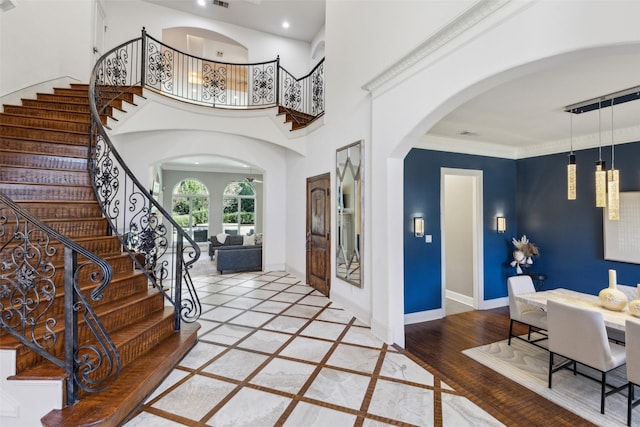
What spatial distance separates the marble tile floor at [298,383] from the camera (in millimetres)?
2045

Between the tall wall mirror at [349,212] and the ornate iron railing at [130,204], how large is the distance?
206 cm

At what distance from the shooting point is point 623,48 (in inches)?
61.7

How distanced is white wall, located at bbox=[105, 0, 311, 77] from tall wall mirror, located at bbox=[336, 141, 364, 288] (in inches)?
212

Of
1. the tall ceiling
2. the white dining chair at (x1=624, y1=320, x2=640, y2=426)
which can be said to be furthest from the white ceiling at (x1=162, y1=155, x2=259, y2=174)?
the white dining chair at (x1=624, y1=320, x2=640, y2=426)

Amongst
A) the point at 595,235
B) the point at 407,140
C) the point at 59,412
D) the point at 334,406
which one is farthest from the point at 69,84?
the point at 595,235

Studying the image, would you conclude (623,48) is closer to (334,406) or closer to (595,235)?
(334,406)

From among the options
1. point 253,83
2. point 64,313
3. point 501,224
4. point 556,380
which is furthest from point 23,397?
point 253,83

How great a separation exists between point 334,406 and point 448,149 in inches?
169

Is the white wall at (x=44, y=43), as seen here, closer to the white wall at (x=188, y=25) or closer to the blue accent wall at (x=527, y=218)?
the white wall at (x=188, y=25)

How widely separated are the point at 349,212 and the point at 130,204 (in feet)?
15.1

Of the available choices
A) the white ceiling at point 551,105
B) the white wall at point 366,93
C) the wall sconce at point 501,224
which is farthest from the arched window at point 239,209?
the wall sconce at point 501,224

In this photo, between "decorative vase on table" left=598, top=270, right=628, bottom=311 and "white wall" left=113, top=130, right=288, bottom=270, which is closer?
"decorative vase on table" left=598, top=270, right=628, bottom=311

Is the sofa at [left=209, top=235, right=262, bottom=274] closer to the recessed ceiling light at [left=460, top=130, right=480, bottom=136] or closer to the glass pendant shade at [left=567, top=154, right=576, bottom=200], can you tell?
the recessed ceiling light at [left=460, top=130, right=480, bottom=136]

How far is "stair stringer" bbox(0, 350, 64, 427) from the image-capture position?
1822 millimetres
